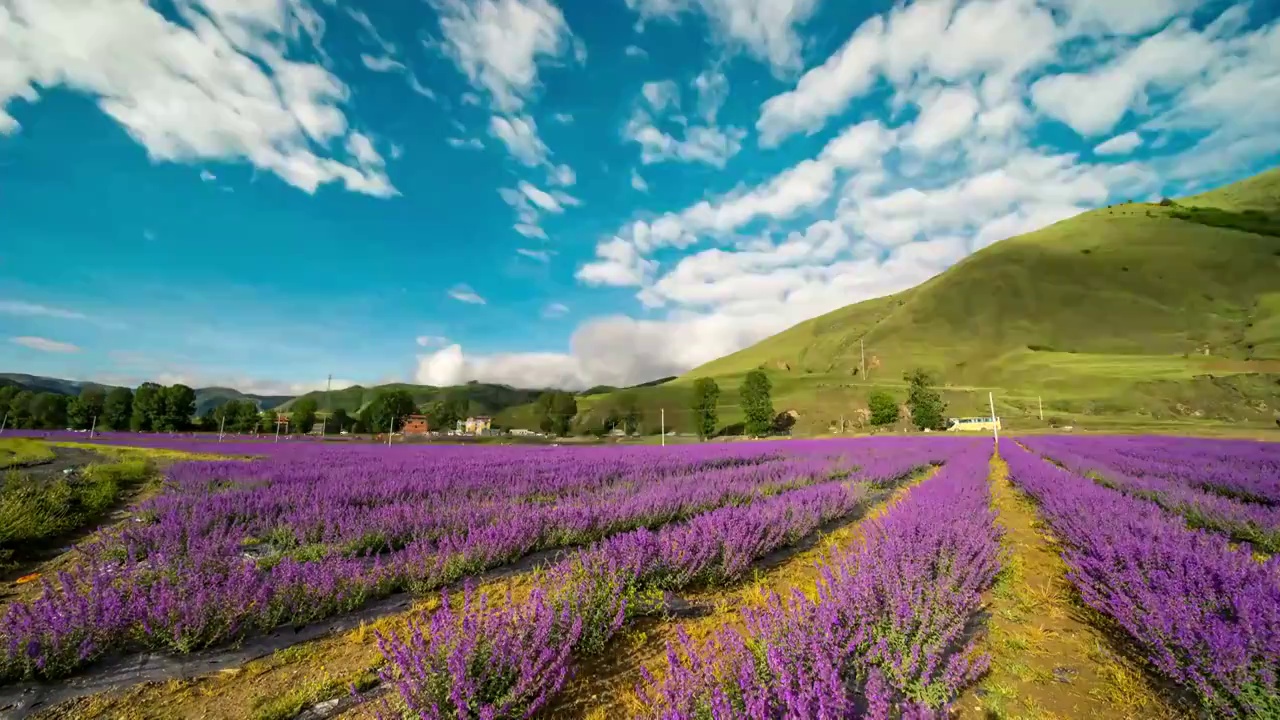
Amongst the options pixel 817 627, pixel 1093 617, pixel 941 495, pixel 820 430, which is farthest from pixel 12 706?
pixel 820 430

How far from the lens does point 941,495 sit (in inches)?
291

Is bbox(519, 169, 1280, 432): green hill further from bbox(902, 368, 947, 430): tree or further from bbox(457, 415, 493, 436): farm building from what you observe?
bbox(457, 415, 493, 436): farm building

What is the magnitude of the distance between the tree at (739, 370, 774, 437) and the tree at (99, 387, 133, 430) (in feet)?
307

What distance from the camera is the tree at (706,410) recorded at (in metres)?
59.8

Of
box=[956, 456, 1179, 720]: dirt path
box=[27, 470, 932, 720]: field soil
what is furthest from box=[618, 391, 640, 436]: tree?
box=[27, 470, 932, 720]: field soil

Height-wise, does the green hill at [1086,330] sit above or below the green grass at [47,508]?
above

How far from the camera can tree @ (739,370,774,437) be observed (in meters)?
58.1

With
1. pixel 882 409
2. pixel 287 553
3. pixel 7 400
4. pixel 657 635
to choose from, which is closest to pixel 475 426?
pixel 7 400

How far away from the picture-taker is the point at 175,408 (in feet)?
243

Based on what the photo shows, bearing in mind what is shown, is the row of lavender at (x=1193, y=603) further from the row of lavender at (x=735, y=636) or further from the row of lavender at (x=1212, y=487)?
the row of lavender at (x=1212, y=487)

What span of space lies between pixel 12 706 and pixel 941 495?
9.28 meters

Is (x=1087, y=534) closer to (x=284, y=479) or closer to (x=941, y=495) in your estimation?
(x=941, y=495)

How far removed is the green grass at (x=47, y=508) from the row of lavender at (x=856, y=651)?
8.65 metres

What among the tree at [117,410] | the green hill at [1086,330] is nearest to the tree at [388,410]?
the tree at [117,410]
